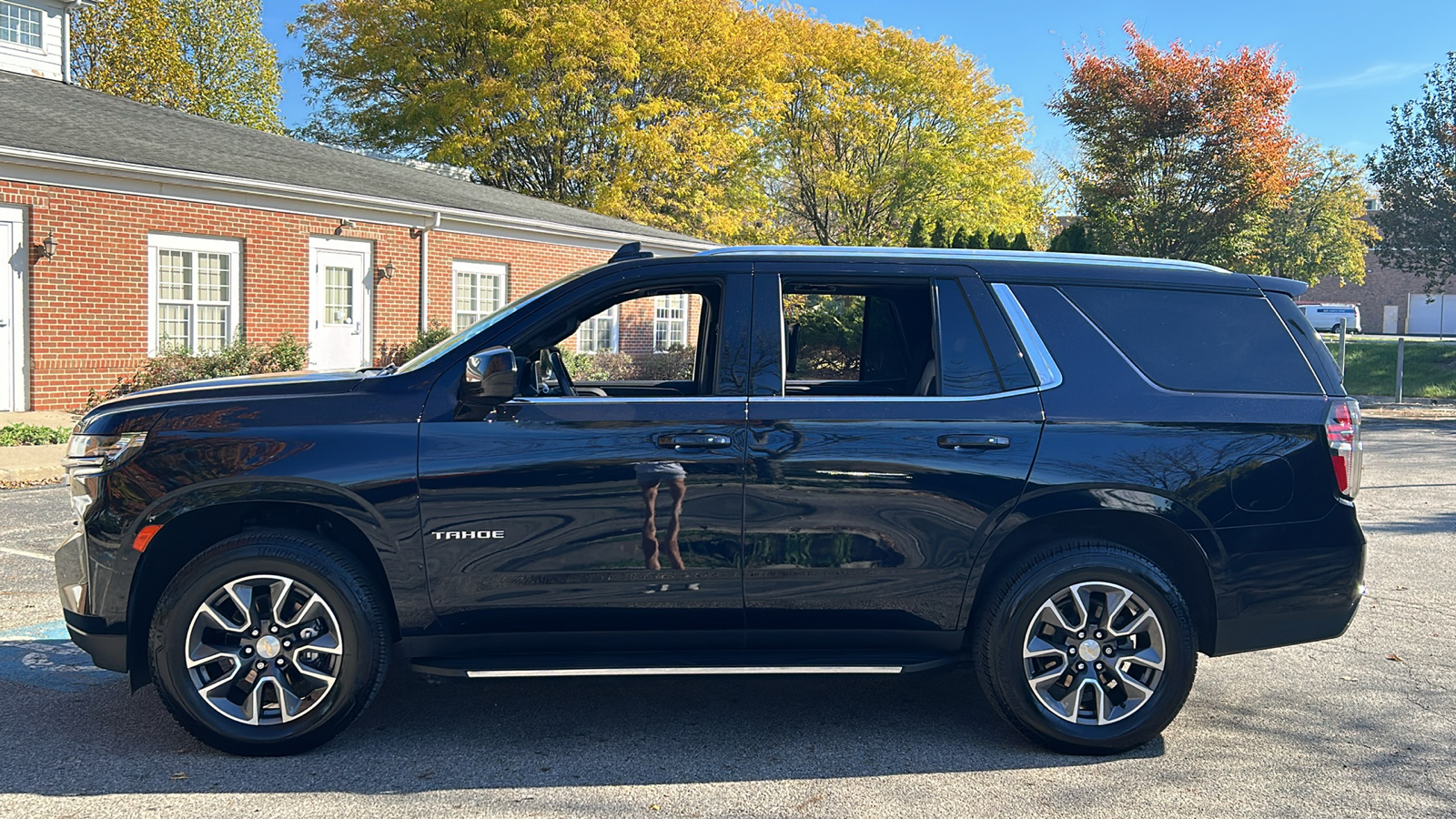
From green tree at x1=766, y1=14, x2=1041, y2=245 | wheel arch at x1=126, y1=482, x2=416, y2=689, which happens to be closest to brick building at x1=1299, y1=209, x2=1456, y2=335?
green tree at x1=766, y1=14, x2=1041, y2=245

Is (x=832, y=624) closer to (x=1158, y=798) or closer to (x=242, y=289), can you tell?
(x=1158, y=798)

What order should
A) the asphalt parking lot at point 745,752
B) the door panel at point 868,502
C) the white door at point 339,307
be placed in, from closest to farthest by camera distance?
1. the asphalt parking lot at point 745,752
2. the door panel at point 868,502
3. the white door at point 339,307

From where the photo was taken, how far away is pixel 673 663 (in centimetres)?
423

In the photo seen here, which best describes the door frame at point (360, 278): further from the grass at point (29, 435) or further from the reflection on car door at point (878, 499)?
the reflection on car door at point (878, 499)

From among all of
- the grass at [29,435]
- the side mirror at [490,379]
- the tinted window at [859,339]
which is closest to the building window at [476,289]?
the grass at [29,435]

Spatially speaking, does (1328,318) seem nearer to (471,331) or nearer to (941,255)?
(941,255)

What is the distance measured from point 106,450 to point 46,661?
5.77 feet

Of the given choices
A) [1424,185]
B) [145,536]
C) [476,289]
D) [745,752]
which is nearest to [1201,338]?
[745,752]

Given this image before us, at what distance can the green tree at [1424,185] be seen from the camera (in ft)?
96.3

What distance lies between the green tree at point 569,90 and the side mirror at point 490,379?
30422 mm

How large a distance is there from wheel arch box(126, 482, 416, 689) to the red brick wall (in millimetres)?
12578

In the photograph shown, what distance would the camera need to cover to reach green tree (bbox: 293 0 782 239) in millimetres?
33344

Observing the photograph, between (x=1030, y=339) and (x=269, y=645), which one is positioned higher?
(x=1030, y=339)

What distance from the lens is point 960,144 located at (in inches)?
1623
